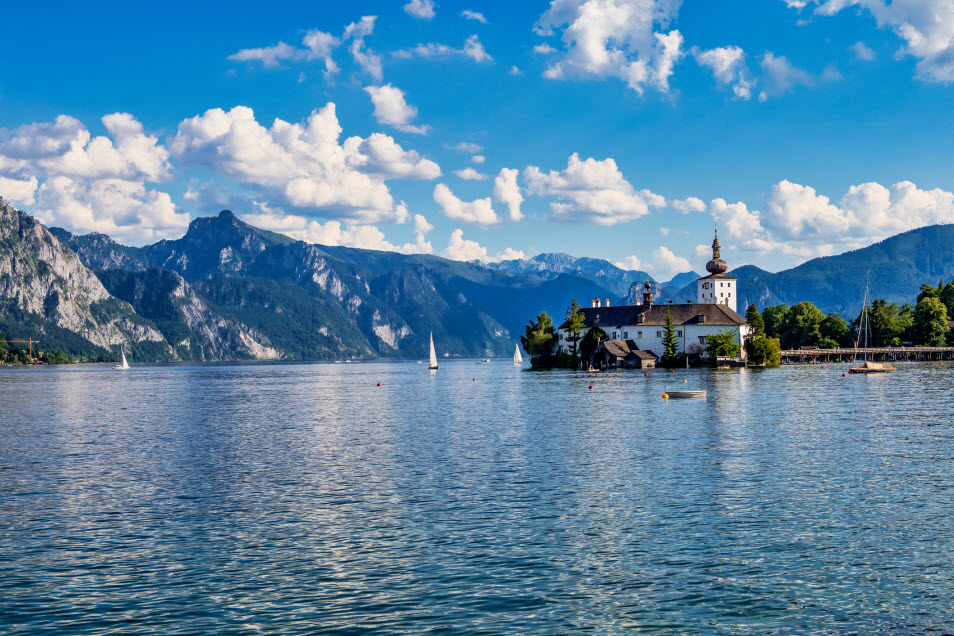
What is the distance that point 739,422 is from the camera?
229 feet

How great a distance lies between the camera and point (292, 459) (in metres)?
50.5

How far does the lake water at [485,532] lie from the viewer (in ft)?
68.9

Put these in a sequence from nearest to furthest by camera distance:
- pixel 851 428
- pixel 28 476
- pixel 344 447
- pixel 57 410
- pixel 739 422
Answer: pixel 28 476, pixel 344 447, pixel 851 428, pixel 739 422, pixel 57 410

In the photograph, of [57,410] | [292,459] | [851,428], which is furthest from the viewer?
[57,410]

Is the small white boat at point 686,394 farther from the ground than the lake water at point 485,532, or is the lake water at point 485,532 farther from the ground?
the small white boat at point 686,394

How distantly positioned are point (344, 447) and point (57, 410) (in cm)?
5733

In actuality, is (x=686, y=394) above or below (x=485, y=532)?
above

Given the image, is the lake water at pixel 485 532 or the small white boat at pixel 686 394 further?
the small white boat at pixel 686 394

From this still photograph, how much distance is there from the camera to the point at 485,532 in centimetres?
2955

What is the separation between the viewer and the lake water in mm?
21016

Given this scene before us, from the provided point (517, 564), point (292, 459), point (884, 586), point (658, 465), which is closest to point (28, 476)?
point (292, 459)

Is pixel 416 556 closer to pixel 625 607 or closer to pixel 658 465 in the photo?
pixel 625 607

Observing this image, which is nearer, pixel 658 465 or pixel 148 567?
pixel 148 567

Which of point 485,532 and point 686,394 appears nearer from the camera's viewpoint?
point 485,532
